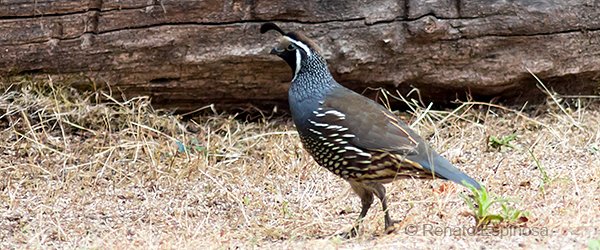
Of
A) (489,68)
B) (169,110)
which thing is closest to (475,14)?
(489,68)

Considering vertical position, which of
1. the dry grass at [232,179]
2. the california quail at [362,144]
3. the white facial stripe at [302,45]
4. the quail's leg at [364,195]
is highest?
the white facial stripe at [302,45]

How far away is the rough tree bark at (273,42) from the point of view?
6504 mm

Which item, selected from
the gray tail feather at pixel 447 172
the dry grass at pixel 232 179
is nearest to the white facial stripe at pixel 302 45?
the dry grass at pixel 232 179

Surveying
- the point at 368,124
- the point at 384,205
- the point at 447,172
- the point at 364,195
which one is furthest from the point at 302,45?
the point at 447,172

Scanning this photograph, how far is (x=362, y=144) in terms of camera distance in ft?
17.0

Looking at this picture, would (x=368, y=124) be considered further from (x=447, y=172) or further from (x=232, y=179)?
(x=232, y=179)

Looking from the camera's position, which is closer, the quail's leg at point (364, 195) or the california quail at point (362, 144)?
the california quail at point (362, 144)

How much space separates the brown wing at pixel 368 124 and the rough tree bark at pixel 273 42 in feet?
4.07

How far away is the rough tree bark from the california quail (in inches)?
45.9

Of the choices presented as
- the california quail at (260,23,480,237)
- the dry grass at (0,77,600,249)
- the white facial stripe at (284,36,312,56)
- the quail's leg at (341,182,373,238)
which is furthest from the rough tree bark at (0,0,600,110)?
the quail's leg at (341,182,373,238)

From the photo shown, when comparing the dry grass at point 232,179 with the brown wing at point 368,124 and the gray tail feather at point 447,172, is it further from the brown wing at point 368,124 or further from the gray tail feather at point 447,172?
the brown wing at point 368,124

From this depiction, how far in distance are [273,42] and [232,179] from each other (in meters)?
0.94

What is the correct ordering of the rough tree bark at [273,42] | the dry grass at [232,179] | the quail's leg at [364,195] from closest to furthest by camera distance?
the dry grass at [232,179], the quail's leg at [364,195], the rough tree bark at [273,42]

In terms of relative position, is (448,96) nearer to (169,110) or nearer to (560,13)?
(560,13)
